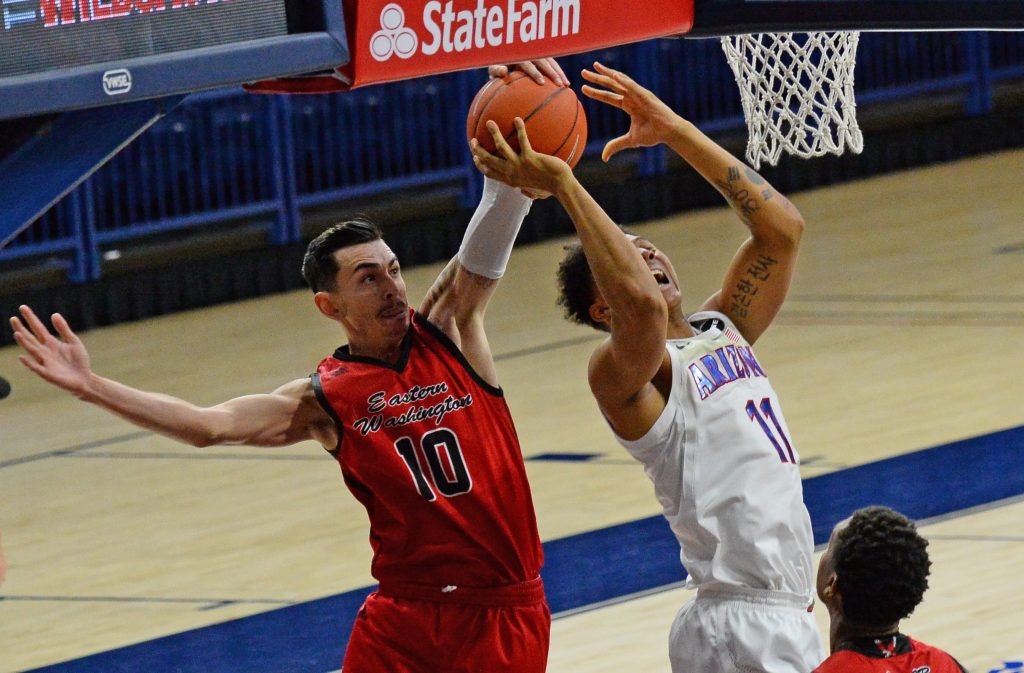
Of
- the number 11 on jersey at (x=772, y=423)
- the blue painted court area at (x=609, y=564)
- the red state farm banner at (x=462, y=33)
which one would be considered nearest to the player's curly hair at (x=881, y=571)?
the number 11 on jersey at (x=772, y=423)

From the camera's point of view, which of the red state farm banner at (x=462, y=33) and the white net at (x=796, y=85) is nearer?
the red state farm banner at (x=462, y=33)

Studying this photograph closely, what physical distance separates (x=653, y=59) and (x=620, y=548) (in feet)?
26.5

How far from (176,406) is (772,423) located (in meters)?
1.23

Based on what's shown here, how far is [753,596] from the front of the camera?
12.4 ft

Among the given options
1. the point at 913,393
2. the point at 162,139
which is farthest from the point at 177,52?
the point at 162,139

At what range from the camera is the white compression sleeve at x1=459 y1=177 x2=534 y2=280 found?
412cm

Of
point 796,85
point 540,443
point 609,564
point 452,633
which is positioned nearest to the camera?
point 452,633

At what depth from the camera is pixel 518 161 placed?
3.63 meters

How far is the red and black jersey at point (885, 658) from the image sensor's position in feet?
11.0

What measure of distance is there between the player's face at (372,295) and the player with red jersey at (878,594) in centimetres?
116

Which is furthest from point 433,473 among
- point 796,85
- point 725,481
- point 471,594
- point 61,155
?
point 796,85

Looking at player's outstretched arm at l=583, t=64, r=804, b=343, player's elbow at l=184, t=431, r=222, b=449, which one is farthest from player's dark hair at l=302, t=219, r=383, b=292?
player's outstretched arm at l=583, t=64, r=804, b=343

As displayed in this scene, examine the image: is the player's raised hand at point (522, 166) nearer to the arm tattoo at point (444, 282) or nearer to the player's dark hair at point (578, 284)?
the player's dark hair at point (578, 284)

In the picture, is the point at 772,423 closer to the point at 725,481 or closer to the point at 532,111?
the point at 725,481
